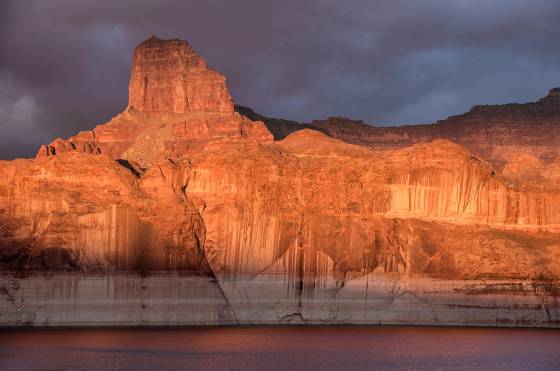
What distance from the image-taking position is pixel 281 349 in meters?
68.4

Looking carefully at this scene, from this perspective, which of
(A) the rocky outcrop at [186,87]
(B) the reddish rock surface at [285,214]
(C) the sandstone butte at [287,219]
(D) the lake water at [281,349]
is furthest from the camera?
(A) the rocky outcrop at [186,87]

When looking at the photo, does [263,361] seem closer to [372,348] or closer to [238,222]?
[372,348]

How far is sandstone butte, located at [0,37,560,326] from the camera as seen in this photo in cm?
8444

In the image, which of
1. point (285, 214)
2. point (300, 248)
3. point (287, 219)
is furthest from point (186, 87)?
point (300, 248)

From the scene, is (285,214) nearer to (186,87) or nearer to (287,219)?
(287,219)

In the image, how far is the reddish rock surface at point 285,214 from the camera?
8456 centimetres

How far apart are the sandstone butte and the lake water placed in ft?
19.4

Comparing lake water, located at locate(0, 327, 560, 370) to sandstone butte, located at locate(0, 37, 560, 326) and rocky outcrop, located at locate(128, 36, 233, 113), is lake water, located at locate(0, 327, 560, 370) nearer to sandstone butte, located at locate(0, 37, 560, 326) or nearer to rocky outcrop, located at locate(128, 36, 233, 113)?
sandstone butte, located at locate(0, 37, 560, 326)

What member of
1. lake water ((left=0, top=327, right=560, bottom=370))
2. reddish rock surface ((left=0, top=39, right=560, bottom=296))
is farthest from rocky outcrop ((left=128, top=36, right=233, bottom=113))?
lake water ((left=0, top=327, right=560, bottom=370))

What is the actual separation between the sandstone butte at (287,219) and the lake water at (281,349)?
5903 mm

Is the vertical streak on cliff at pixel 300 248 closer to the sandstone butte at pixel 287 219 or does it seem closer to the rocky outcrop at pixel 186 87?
the sandstone butte at pixel 287 219

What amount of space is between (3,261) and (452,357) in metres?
34.8

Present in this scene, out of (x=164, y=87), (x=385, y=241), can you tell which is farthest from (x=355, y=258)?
(x=164, y=87)

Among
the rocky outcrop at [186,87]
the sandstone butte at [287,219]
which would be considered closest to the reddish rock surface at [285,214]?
the sandstone butte at [287,219]
